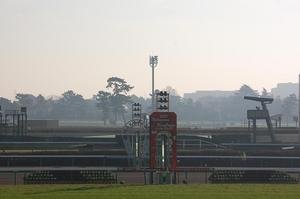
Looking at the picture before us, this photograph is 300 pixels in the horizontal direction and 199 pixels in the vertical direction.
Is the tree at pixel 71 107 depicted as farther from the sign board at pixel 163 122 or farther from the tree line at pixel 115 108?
the sign board at pixel 163 122

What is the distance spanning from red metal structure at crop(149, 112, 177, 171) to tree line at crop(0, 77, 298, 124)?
338 ft

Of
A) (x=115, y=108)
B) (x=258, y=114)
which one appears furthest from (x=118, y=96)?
(x=258, y=114)

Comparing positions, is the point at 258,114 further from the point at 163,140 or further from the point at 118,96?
the point at 118,96

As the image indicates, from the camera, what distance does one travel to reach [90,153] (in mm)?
39844

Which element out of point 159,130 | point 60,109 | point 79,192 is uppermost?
point 60,109

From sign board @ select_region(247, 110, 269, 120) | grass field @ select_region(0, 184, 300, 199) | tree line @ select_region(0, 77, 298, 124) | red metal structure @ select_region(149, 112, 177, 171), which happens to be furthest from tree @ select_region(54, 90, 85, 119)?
grass field @ select_region(0, 184, 300, 199)

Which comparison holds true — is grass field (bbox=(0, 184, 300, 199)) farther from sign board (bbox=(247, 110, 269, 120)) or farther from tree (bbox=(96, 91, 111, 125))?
tree (bbox=(96, 91, 111, 125))

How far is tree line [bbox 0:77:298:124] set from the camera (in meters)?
133

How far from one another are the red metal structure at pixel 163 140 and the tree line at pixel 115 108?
103 m

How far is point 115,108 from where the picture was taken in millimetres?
133250

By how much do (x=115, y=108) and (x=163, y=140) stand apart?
105972 millimetres

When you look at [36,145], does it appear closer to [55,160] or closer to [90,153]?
[90,153]

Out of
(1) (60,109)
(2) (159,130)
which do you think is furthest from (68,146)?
(1) (60,109)

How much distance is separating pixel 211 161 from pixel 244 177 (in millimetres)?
8832
